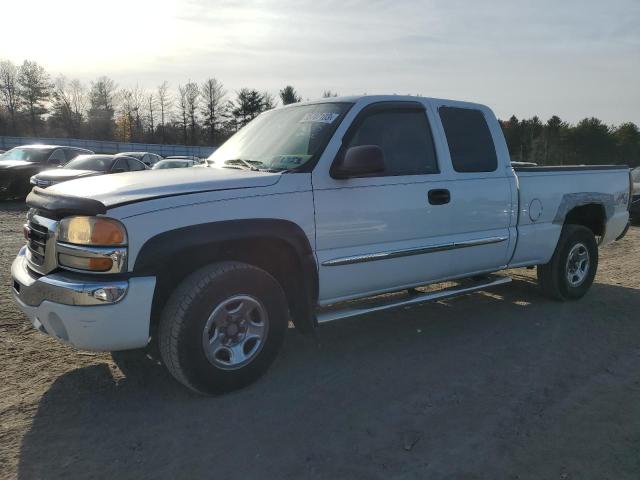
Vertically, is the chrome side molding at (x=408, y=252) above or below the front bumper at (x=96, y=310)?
above

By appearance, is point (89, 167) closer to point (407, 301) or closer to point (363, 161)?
point (407, 301)

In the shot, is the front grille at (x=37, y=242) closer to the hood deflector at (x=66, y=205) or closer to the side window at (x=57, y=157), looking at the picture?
the hood deflector at (x=66, y=205)

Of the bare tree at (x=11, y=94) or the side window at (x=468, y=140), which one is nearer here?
the side window at (x=468, y=140)

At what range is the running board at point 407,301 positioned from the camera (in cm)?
383

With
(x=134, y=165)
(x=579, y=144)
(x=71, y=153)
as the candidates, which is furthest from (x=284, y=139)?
(x=579, y=144)

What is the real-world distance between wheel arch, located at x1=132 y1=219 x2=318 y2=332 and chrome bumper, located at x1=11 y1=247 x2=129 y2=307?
15cm

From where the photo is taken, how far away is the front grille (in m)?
3.30

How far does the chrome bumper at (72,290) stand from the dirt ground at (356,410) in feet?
2.37

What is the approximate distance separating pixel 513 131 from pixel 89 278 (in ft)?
155

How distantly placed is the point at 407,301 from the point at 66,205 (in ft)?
8.47

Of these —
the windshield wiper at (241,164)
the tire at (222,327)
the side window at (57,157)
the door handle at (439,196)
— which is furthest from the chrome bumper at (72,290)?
the side window at (57,157)

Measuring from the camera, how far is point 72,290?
2.96 m

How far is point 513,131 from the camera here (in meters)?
45.7

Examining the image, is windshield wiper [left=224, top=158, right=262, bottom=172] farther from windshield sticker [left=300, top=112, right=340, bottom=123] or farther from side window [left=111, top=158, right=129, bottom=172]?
side window [left=111, top=158, right=129, bottom=172]
